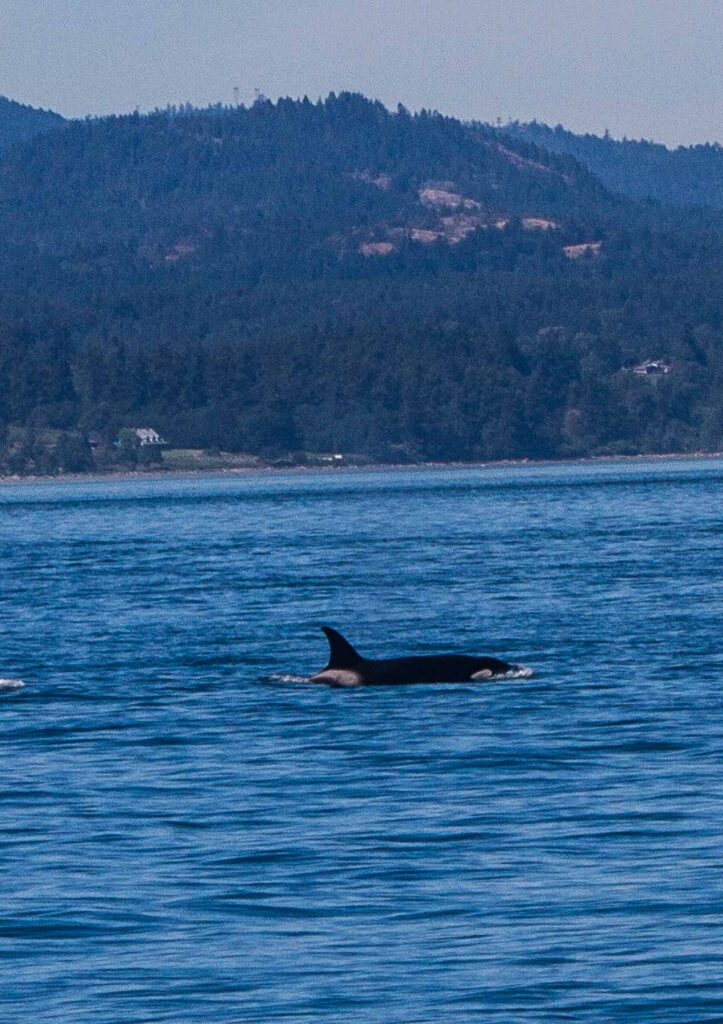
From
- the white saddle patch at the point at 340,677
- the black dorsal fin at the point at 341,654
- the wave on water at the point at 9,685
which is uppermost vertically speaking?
the black dorsal fin at the point at 341,654

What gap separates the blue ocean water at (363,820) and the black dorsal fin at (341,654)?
47 cm

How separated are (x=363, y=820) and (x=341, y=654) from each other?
11524 mm

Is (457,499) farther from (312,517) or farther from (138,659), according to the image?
(138,659)

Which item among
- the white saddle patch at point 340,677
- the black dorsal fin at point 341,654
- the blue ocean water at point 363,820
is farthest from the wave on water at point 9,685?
the black dorsal fin at point 341,654

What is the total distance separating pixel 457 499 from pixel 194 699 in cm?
12378

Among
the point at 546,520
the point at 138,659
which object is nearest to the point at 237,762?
the point at 138,659

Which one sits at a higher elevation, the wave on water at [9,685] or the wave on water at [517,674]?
the wave on water at [517,674]

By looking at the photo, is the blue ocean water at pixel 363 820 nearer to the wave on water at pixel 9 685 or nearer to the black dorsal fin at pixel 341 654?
the black dorsal fin at pixel 341 654

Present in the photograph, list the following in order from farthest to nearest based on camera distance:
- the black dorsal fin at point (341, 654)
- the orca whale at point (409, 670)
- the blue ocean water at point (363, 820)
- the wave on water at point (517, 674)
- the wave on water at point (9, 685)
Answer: the wave on water at point (9, 685), the wave on water at point (517, 674), the orca whale at point (409, 670), the black dorsal fin at point (341, 654), the blue ocean water at point (363, 820)

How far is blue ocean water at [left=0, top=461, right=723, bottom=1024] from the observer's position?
16500mm

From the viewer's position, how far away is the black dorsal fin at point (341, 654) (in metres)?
33.6

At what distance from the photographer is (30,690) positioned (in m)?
35.7

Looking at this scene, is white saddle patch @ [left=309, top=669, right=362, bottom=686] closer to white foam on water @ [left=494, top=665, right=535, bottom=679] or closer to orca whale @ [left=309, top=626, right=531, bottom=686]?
orca whale @ [left=309, top=626, right=531, bottom=686]

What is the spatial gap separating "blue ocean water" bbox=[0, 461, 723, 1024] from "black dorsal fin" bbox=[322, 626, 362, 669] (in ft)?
1.55
